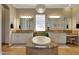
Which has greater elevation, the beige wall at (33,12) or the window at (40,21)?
the beige wall at (33,12)

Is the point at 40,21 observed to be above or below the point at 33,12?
below

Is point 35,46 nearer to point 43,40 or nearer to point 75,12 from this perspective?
point 43,40

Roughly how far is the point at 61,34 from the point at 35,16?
1914 millimetres

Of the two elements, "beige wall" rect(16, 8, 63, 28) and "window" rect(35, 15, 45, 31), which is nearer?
"window" rect(35, 15, 45, 31)

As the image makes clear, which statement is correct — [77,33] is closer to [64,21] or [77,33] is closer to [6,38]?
[64,21]

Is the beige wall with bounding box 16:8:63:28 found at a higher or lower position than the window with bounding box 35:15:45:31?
higher

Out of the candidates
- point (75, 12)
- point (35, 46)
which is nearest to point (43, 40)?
point (35, 46)

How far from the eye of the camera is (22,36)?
791cm

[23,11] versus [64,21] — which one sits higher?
[23,11]

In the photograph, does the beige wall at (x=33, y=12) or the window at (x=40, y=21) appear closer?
the window at (x=40, y=21)
